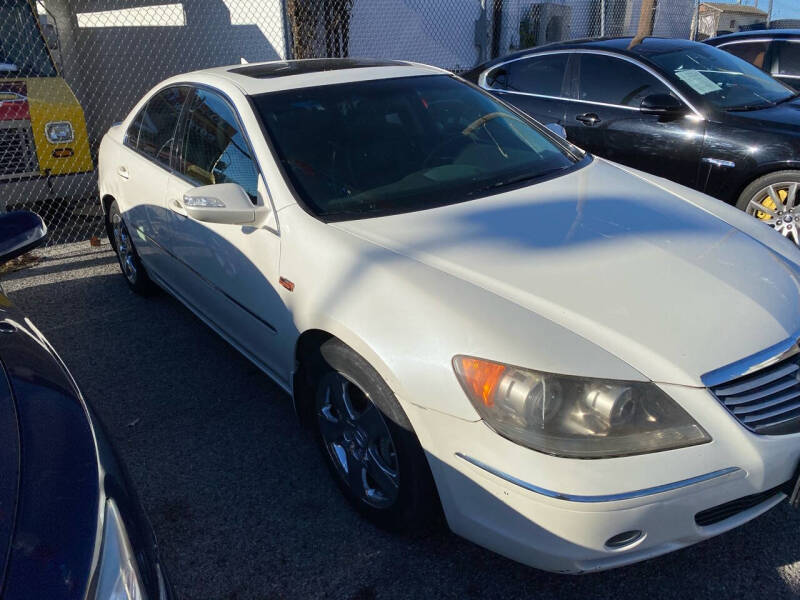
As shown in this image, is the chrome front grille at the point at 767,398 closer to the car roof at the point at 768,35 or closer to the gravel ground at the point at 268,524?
the gravel ground at the point at 268,524

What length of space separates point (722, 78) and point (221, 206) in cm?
448

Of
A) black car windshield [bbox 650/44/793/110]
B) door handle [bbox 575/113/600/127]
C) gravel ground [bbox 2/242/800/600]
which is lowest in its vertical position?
gravel ground [bbox 2/242/800/600]

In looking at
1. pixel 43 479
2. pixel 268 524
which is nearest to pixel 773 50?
pixel 268 524

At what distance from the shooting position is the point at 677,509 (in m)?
1.86

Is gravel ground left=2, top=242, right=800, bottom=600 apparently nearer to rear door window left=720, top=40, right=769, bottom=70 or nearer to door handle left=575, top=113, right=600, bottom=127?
door handle left=575, top=113, right=600, bottom=127

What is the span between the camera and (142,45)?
1112 cm

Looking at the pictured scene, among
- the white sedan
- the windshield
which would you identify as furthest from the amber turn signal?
the windshield

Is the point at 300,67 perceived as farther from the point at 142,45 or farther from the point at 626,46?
the point at 142,45

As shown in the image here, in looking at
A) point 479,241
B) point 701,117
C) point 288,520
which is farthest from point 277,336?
point 701,117

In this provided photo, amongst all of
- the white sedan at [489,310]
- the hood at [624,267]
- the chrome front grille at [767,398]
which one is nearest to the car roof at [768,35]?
the white sedan at [489,310]

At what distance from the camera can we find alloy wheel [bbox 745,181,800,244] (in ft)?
15.5

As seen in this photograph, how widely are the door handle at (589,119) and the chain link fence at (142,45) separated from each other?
3970mm

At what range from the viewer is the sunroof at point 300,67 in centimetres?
348

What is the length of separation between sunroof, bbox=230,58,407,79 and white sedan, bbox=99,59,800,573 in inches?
1.2
